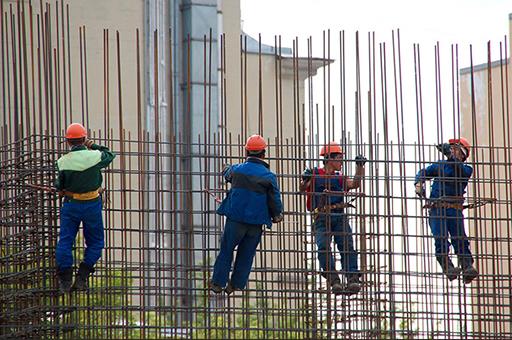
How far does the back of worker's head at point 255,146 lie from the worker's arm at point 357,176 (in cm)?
138

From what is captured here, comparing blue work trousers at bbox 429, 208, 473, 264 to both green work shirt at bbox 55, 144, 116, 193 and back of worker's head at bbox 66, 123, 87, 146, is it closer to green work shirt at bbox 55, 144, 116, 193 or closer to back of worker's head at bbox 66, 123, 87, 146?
green work shirt at bbox 55, 144, 116, 193

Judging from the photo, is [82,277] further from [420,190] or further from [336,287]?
[420,190]

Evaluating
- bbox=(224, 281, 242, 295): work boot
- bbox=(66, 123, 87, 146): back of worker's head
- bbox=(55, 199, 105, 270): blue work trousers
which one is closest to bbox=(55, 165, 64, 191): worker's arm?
bbox=(55, 199, 105, 270): blue work trousers

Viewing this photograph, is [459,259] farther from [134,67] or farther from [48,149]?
[134,67]

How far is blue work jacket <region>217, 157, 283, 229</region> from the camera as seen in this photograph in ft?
51.2

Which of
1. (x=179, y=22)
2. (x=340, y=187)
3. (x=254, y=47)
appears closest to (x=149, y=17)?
(x=179, y=22)

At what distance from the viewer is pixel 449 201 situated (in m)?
17.0

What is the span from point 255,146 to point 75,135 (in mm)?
2324

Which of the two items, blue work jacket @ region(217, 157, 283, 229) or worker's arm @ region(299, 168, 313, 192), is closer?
blue work jacket @ region(217, 157, 283, 229)

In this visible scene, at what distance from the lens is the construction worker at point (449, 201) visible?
16797 millimetres

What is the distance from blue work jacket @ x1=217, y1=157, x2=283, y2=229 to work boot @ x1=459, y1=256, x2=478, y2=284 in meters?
2.98

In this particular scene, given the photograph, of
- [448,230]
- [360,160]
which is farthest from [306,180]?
[448,230]

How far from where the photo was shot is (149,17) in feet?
115

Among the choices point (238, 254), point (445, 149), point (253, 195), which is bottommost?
point (238, 254)
